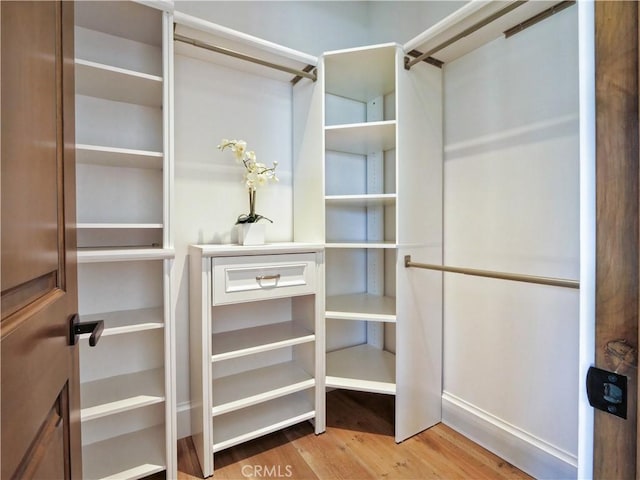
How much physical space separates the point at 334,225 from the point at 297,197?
36 centimetres

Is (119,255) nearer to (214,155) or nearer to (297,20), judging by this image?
(214,155)

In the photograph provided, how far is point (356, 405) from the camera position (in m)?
2.11

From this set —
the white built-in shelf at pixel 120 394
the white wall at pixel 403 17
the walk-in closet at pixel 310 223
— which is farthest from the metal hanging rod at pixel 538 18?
the white built-in shelf at pixel 120 394

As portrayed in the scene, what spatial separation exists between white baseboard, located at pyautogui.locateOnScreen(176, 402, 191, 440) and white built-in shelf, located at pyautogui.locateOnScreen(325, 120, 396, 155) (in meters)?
1.72

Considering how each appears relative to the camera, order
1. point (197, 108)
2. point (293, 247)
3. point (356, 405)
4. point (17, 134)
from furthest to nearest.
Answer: point (356, 405) < point (197, 108) < point (293, 247) < point (17, 134)

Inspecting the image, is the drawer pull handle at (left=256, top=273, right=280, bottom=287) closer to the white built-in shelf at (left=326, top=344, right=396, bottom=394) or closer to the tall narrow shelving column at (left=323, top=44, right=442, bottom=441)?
the tall narrow shelving column at (left=323, top=44, right=442, bottom=441)

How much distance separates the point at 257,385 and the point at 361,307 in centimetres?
73

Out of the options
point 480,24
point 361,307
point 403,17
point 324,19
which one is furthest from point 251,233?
point 403,17

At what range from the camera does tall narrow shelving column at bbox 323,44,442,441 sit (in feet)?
5.64

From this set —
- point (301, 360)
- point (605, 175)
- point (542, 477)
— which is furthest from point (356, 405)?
point (605, 175)

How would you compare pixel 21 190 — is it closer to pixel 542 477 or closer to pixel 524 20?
pixel 524 20

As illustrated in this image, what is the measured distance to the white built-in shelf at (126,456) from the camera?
→ 1.35 metres

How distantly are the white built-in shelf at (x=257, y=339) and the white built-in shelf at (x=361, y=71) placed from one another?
59.7 inches

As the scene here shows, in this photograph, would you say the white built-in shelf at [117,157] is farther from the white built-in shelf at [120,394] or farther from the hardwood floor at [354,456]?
the hardwood floor at [354,456]
